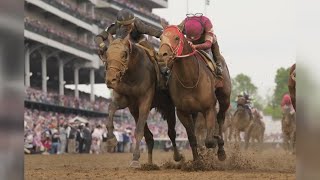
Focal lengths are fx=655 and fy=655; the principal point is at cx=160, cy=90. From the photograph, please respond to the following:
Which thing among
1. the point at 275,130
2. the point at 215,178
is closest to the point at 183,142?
the point at 275,130

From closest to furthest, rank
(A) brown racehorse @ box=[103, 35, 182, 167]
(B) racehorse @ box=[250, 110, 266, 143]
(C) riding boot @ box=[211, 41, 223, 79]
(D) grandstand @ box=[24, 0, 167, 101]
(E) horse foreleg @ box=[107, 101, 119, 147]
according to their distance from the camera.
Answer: (A) brown racehorse @ box=[103, 35, 182, 167] < (E) horse foreleg @ box=[107, 101, 119, 147] < (C) riding boot @ box=[211, 41, 223, 79] < (B) racehorse @ box=[250, 110, 266, 143] < (D) grandstand @ box=[24, 0, 167, 101]

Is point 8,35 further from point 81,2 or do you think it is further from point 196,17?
point 81,2

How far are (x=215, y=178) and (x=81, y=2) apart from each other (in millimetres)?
52424

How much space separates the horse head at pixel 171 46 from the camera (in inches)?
312

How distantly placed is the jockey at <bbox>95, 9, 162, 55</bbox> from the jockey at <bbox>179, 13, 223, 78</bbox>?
0.46m

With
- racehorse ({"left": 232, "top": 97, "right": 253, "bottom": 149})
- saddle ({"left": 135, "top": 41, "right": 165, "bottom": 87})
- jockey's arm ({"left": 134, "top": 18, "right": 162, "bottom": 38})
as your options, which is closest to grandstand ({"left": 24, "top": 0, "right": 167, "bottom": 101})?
racehorse ({"left": 232, "top": 97, "right": 253, "bottom": 149})

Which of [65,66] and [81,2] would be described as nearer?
[65,66]

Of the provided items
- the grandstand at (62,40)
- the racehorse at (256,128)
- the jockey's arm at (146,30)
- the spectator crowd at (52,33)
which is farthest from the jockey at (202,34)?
the spectator crowd at (52,33)

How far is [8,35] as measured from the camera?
1.84 meters

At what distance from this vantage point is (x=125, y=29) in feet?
29.9

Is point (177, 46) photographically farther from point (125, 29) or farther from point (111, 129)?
point (111, 129)

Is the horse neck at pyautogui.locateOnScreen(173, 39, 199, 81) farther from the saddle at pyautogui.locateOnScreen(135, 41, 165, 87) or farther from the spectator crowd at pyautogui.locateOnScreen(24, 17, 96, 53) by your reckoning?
the spectator crowd at pyautogui.locateOnScreen(24, 17, 96, 53)

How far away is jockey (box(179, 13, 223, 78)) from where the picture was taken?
9281 millimetres

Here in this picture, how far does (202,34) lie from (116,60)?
1.71m
